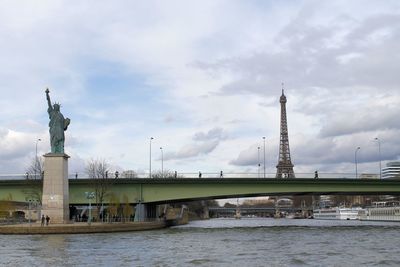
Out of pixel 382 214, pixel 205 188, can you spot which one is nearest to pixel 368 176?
pixel 205 188

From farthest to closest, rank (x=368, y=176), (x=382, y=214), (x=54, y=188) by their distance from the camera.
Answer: (x=382, y=214)
(x=368, y=176)
(x=54, y=188)

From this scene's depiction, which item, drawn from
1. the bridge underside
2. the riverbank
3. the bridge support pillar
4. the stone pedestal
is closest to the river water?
the riverbank

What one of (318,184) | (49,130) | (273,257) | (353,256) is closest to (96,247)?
(273,257)

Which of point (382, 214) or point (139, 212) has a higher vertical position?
point (139, 212)

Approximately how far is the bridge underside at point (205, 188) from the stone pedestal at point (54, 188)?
1499cm

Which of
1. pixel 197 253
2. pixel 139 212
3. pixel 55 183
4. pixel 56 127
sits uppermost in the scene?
pixel 56 127

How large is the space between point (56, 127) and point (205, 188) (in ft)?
78.0

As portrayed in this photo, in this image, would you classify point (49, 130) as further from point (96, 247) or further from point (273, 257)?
point (273, 257)

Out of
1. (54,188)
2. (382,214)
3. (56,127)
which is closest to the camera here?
(54,188)

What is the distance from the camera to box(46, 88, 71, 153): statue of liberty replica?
77.4m

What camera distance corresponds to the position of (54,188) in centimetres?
7525

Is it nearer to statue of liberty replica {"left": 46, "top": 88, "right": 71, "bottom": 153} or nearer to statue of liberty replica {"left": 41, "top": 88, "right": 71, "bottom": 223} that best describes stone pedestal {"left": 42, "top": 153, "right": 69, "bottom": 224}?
statue of liberty replica {"left": 41, "top": 88, "right": 71, "bottom": 223}

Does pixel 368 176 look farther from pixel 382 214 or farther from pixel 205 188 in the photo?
pixel 382 214

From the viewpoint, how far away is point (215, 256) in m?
42.6
